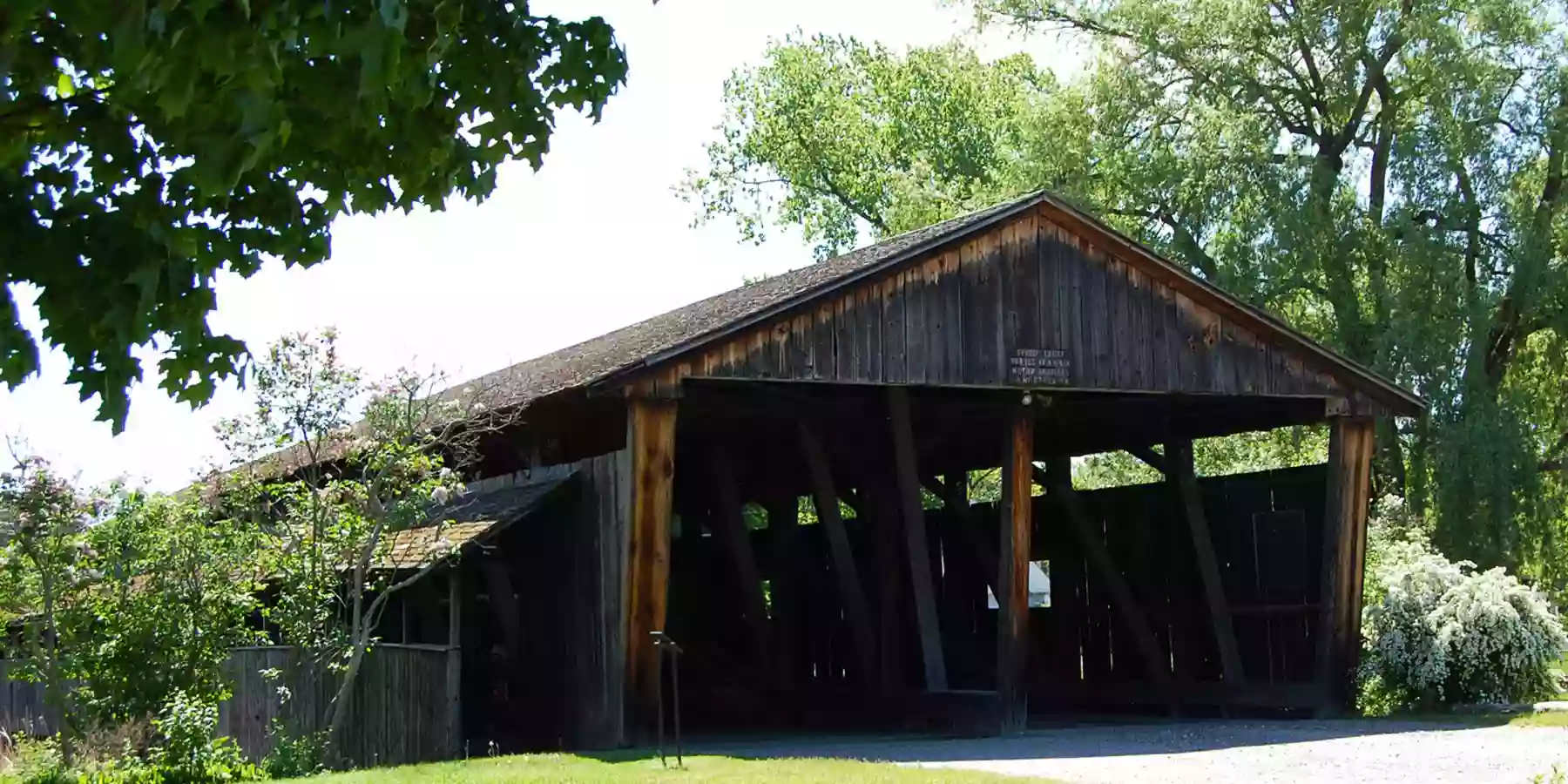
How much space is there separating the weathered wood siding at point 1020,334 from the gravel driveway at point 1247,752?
10.6 ft

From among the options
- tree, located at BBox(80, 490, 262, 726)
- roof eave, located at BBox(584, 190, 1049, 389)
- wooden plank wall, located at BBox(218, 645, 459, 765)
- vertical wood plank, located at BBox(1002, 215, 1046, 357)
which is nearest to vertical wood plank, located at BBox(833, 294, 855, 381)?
roof eave, located at BBox(584, 190, 1049, 389)

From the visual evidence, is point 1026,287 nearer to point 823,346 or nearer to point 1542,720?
point 823,346

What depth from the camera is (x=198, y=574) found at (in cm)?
1614

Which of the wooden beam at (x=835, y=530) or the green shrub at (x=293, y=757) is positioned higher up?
the wooden beam at (x=835, y=530)

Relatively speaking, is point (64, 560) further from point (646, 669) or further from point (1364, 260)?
point (1364, 260)

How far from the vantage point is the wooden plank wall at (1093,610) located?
19828 millimetres

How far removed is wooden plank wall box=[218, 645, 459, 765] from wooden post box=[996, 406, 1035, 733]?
511 cm

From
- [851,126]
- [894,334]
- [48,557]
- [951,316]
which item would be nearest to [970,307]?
[951,316]

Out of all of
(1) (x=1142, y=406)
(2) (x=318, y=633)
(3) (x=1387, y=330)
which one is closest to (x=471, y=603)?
Result: (2) (x=318, y=633)

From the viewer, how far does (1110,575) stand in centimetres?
2077

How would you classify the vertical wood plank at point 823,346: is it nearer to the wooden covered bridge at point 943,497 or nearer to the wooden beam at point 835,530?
the wooden covered bridge at point 943,497

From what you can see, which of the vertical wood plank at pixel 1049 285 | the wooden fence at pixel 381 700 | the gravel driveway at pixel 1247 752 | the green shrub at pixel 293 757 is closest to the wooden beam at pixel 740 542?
the gravel driveway at pixel 1247 752

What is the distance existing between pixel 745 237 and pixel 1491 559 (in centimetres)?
2817

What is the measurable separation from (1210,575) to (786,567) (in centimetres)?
615
